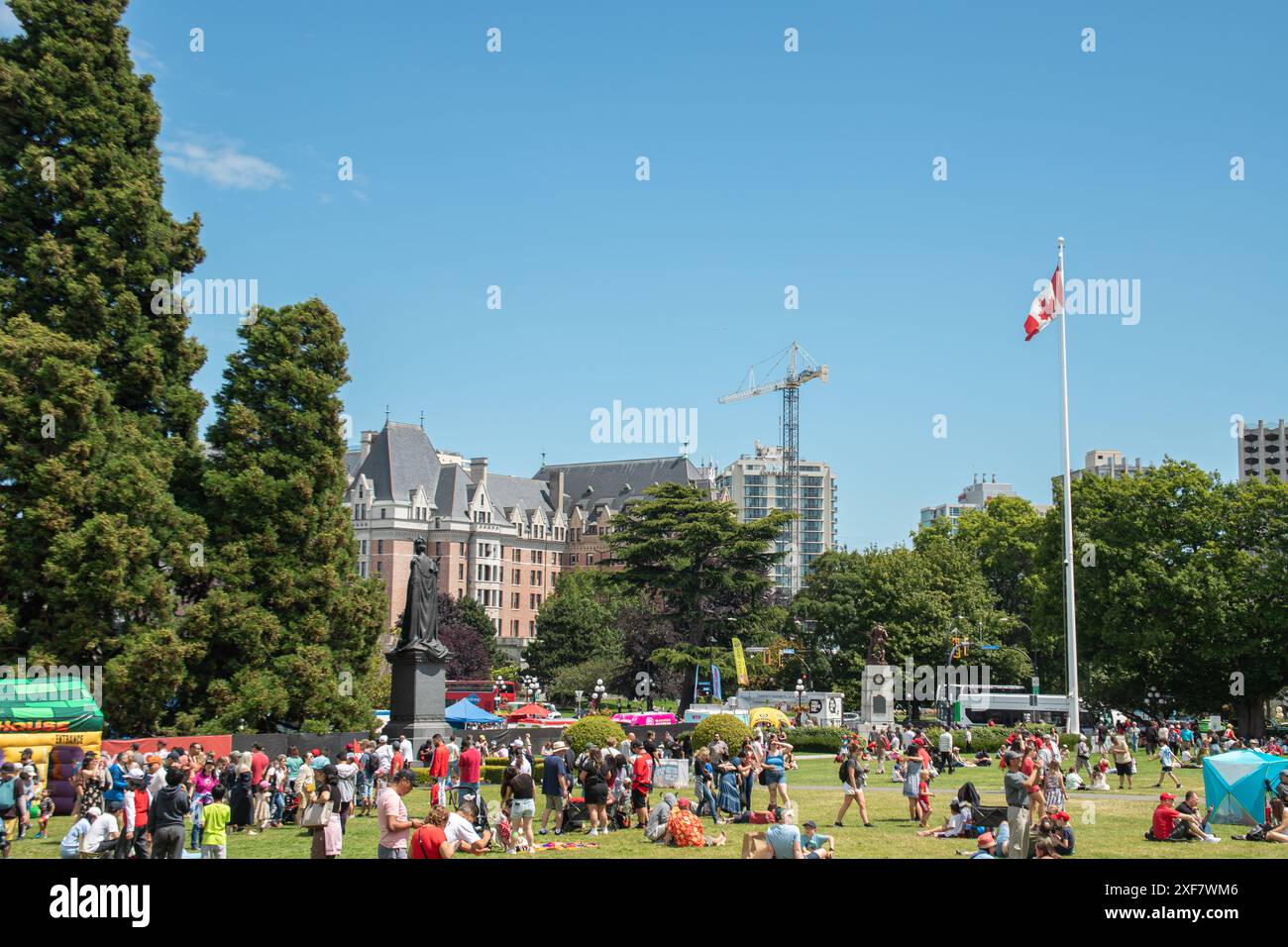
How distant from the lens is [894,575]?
7412cm

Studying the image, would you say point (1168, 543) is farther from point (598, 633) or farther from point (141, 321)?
point (598, 633)

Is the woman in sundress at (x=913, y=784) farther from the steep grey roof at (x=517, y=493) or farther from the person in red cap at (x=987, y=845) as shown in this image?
the steep grey roof at (x=517, y=493)

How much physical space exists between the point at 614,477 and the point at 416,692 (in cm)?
12750

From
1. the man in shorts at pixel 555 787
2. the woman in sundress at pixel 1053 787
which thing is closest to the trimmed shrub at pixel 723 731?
the man in shorts at pixel 555 787

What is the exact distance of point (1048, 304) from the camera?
139ft

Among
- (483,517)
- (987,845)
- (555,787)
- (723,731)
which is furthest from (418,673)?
(483,517)

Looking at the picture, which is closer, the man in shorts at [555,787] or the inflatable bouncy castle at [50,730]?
the man in shorts at [555,787]

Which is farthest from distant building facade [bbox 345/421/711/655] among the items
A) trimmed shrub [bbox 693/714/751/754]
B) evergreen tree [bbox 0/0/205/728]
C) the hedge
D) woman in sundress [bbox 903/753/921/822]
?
woman in sundress [bbox 903/753/921/822]

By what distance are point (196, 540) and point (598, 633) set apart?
65984mm

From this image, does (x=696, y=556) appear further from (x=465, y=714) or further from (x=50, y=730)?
(x=50, y=730)

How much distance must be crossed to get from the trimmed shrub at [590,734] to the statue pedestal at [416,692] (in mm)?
4793

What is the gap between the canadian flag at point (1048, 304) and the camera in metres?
42.3
